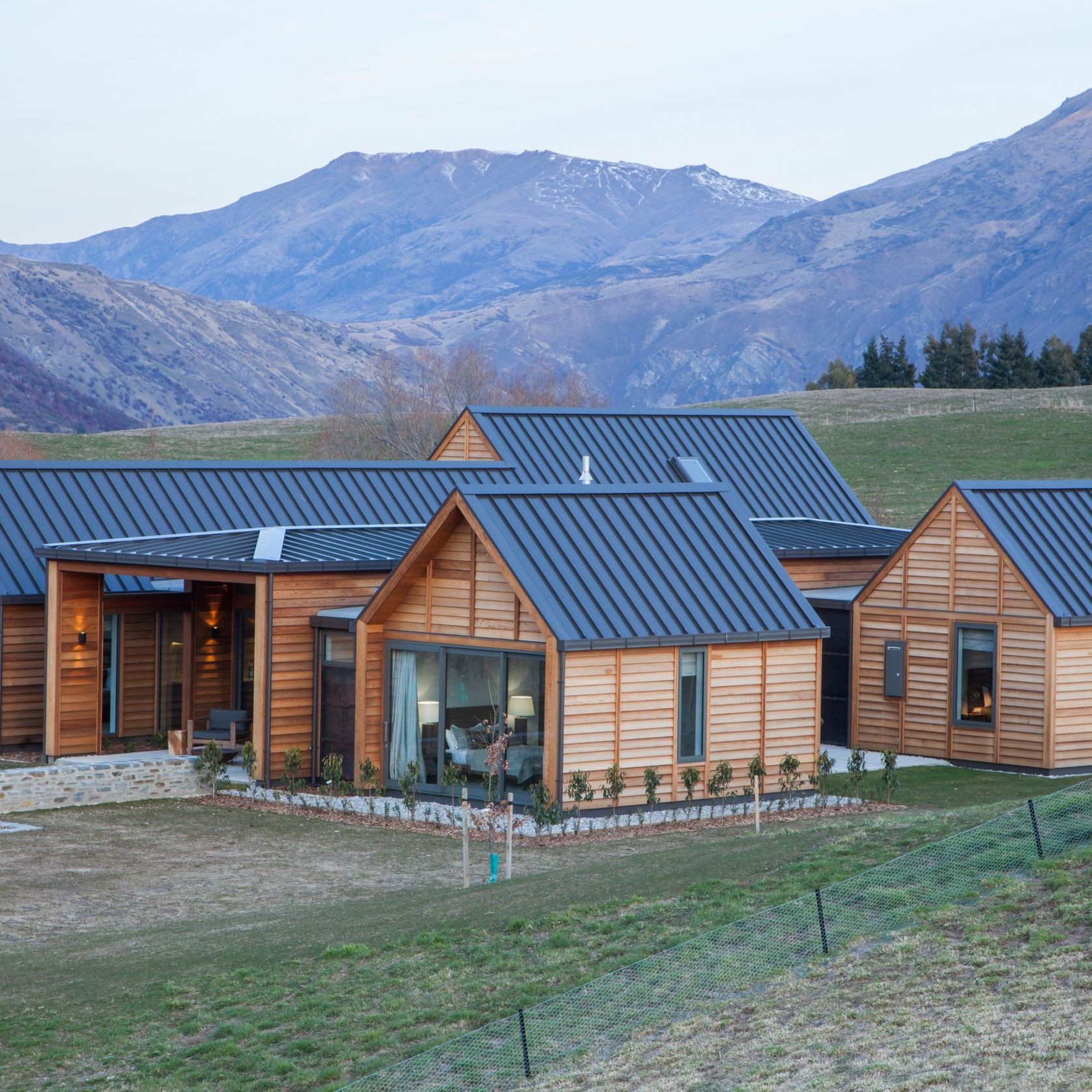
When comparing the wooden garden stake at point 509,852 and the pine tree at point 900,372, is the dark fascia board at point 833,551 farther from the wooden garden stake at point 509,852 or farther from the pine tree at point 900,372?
the pine tree at point 900,372

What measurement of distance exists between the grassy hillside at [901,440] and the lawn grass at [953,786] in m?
31.0

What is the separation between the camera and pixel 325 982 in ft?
38.6

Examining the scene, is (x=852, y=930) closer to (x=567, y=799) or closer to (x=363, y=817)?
(x=567, y=799)

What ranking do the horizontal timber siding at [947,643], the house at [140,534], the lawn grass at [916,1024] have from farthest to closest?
1. the house at [140,534]
2. the horizontal timber siding at [947,643]
3. the lawn grass at [916,1024]

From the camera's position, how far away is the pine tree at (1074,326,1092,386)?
Answer: 8694cm

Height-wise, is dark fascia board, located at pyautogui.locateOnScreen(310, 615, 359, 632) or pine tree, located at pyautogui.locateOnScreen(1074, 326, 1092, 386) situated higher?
pine tree, located at pyautogui.locateOnScreen(1074, 326, 1092, 386)

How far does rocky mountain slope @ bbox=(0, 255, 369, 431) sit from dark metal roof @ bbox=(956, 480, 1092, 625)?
433 feet

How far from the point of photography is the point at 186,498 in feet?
88.5

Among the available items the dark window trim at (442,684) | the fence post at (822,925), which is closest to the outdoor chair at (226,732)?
the dark window trim at (442,684)

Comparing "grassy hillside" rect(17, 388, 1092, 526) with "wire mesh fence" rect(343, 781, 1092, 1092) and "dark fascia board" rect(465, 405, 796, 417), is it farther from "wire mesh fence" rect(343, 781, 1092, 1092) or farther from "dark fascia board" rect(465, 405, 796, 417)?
"wire mesh fence" rect(343, 781, 1092, 1092)

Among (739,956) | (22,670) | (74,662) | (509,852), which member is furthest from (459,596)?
(739,956)

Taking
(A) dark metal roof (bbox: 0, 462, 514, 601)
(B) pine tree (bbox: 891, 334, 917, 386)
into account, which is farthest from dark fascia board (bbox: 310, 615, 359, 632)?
(B) pine tree (bbox: 891, 334, 917, 386)

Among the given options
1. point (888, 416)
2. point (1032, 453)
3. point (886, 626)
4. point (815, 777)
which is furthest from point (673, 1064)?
point (888, 416)

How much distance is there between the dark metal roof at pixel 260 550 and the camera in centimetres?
2181
